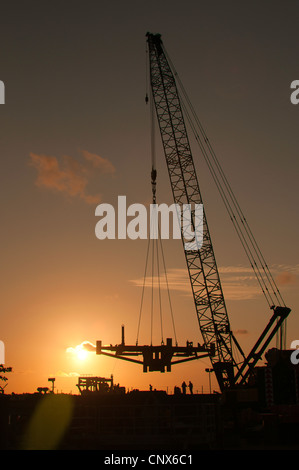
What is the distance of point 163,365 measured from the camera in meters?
56.7

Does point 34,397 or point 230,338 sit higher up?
point 230,338

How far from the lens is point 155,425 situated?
34.9 meters

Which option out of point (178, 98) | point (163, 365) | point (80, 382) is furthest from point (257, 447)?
Result: point (178, 98)

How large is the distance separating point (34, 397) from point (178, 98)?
1645 inches

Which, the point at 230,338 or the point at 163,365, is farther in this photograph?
the point at 230,338

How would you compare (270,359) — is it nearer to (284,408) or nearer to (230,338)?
(284,408)

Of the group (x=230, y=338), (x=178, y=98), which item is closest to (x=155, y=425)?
(x=230, y=338)
